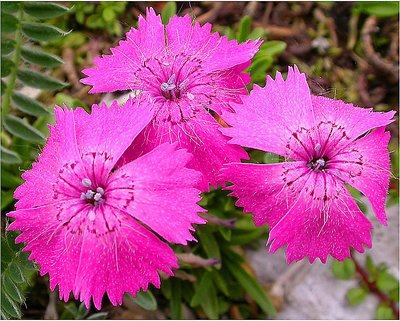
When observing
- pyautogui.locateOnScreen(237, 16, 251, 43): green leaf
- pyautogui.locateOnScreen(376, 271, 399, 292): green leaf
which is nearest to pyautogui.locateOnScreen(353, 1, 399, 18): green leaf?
pyautogui.locateOnScreen(237, 16, 251, 43): green leaf

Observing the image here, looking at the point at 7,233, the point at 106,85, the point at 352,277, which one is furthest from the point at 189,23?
the point at 352,277

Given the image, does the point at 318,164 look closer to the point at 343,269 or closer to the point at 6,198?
the point at 343,269

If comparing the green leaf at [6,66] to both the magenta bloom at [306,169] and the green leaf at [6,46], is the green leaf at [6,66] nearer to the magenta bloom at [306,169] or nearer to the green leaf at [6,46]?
the green leaf at [6,46]

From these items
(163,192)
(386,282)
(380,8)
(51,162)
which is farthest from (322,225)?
(380,8)

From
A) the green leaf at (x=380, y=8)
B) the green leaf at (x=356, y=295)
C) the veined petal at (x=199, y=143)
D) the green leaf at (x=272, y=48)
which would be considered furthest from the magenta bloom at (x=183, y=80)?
the green leaf at (x=380, y=8)

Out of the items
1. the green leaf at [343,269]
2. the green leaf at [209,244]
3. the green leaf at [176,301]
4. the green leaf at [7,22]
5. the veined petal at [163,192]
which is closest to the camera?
the veined petal at [163,192]

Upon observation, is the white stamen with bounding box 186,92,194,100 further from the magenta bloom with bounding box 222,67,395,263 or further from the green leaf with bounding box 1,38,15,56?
the green leaf with bounding box 1,38,15,56

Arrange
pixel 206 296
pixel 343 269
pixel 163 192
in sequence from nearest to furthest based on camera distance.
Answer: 1. pixel 163 192
2. pixel 206 296
3. pixel 343 269
